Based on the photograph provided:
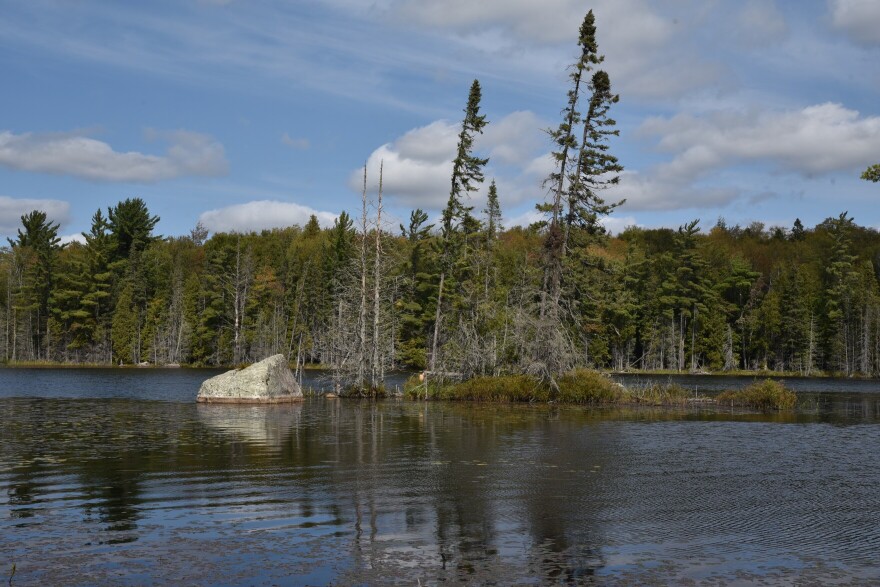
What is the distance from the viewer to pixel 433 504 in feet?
46.3

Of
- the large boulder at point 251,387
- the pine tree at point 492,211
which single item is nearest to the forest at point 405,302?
the pine tree at point 492,211

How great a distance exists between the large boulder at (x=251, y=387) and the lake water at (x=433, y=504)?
1078cm

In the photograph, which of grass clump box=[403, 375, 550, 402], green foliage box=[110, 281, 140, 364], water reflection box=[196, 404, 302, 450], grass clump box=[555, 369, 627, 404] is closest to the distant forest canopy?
green foliage box=[110, 281, 140, 364]

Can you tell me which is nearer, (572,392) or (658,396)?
(572,392)

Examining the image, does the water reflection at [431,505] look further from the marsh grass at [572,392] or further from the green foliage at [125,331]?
the green foliage at [125,331]

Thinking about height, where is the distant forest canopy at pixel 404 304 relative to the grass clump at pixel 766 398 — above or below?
above

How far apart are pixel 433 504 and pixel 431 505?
0.33 feet

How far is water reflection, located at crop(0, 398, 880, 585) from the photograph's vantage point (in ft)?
33.2

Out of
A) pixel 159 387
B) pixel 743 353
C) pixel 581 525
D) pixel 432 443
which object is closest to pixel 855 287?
pixel 743 353

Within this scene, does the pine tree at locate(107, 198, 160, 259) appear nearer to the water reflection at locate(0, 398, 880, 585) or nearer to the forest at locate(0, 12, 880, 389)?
the forest at locate(0, 12, 880, 389)

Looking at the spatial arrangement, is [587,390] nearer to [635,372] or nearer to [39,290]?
[635,372]

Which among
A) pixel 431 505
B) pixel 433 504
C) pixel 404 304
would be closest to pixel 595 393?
pixel 433 504

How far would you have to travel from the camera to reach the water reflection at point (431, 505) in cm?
1012

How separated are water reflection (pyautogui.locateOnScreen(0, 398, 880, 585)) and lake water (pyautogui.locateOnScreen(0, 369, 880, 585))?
51 millimetres
